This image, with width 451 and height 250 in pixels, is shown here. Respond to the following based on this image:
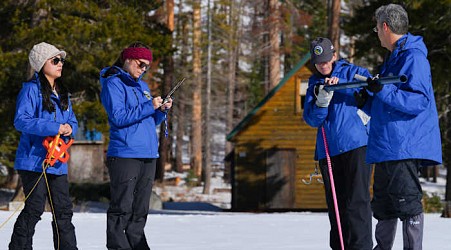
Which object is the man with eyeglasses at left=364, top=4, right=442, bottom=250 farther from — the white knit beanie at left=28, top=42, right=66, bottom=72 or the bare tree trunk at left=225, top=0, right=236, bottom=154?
the bare tree trunk at left=225, top=0, right=236, bottom=154

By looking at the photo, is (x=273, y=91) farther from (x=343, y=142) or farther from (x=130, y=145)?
(x=343, y=142)

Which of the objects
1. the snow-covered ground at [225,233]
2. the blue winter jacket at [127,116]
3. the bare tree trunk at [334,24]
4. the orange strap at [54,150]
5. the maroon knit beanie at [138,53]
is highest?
the bare tree trunk at [334,24]

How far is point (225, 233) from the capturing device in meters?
10.4

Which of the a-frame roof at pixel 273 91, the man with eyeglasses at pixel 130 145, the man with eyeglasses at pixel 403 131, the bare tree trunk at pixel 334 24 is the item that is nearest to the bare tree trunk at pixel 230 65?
the a-frame roof at pixel 273 91

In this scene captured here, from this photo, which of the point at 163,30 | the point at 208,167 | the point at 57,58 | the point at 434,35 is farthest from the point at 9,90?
the point at 208,167

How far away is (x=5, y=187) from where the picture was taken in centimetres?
3125

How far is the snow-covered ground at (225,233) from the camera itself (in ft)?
29.0

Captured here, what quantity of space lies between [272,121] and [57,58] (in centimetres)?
2237

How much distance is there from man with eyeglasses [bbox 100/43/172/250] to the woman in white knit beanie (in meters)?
0.38

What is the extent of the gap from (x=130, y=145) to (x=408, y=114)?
239 centimetres

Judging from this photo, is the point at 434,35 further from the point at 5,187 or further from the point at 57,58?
the point at 5,187

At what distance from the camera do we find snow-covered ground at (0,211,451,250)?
884 centimetres

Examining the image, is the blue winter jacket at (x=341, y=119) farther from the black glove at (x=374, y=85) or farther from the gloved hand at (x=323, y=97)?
the black glove at (x=374, y=85)

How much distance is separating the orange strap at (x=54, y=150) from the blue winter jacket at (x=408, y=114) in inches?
103
